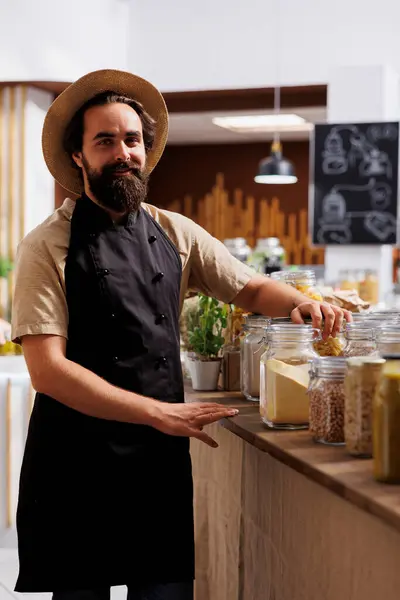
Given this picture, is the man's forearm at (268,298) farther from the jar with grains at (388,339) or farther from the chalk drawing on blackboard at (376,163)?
the chalk drawing on blackboard at (376,163)

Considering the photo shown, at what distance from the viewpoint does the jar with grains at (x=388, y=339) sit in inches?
67.7

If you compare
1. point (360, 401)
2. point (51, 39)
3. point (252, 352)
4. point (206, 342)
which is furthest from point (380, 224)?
point (360, 401)

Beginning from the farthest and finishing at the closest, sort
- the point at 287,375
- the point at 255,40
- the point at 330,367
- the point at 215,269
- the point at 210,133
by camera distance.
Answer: the point at 210,133, the point at 255,40, the point at 215,269, the point at 287,375, the point at 330,367

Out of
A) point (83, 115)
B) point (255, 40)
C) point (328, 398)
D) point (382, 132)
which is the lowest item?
point (328, 398)

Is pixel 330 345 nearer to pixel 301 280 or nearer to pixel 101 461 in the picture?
pixel 301 280

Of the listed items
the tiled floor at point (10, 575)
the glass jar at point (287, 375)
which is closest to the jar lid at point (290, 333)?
the glass jar at point (287, 375)

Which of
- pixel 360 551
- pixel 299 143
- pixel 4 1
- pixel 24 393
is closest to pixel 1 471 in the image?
pixel 24 393

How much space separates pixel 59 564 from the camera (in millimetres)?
2111

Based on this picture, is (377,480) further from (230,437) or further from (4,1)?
(4,1)

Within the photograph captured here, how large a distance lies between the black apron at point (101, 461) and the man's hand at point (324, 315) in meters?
0.34

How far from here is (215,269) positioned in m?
2.41

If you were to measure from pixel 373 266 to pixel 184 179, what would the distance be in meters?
6.16

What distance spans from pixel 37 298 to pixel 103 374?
230 millimetres

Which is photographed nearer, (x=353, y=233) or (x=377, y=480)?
(x=377, y=480)
